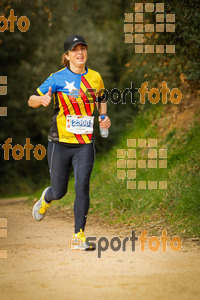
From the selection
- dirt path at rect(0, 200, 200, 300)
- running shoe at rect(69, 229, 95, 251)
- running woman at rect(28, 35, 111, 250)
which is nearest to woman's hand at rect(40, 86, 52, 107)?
running woman at rect(28, 35, 111, 250)

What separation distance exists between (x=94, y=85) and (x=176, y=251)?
89.8 inches

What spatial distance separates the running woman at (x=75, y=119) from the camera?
716cm

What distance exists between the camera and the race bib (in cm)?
713

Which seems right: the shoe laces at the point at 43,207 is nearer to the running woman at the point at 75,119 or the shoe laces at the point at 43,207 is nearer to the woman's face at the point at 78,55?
the running woman at the point at 75,119

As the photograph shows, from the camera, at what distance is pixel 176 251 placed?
23.1 feet

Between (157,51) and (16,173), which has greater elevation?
(157,51)

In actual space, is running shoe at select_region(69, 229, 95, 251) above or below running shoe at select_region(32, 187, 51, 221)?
below

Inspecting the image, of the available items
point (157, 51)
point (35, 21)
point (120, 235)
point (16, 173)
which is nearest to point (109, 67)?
point (35, 21)

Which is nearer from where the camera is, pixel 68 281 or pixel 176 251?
pixel 68 281

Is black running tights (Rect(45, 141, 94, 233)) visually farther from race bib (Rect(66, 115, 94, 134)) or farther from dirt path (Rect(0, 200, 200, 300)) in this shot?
dirt path (Rect(0, 200, 200, 300))

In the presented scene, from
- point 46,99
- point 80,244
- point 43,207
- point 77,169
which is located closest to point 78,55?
point 46,99

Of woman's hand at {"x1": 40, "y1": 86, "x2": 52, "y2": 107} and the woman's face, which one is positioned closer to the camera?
woman's hand at {"x1": 40, "y1": 86, "x2": 52, "y2": 107}

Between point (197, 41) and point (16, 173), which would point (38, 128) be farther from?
point (197, 41)

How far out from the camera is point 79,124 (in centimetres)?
713
